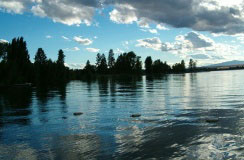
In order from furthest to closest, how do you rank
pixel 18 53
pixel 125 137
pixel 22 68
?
pixel 18 53 < pixel 22 68 < pixel 125 137

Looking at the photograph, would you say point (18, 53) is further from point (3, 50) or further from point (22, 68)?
point (3, 50)

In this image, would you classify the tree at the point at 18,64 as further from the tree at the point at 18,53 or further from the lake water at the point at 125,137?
the lake water at the point at 125,137

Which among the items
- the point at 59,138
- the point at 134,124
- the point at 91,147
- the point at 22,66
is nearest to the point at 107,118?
the point at 134,124

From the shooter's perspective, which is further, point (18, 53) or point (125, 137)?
point (18, 53)

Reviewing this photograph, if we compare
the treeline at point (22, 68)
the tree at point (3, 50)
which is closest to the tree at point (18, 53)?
the treeline at point (22, 68)

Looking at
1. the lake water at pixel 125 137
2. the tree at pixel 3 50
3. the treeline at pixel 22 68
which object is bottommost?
the lake water at pixel 125 137

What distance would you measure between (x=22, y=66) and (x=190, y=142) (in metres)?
125

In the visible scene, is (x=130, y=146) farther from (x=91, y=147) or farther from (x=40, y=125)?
(x=40, y=125)

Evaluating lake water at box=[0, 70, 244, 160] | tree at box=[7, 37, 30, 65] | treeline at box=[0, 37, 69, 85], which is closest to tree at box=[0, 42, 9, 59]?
treeline at box=[0, 37, 69, 85]

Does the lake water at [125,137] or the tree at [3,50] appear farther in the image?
the tree at [3,50]

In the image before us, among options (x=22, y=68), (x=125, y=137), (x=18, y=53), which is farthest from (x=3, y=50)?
(x=125, y=137)

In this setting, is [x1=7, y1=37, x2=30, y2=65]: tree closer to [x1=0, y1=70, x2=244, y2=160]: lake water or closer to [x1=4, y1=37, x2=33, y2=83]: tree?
[x1=4, y1=37, x2=33, y2=83]: tree

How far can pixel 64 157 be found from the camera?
550 inches

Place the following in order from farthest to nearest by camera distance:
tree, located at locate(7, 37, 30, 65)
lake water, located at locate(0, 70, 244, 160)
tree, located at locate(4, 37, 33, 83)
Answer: tree, located at locate(7, 37, 30, 65) < tree, located at locate(4, 37, 33, 83) < lake water, located at locate(0, 70, 244, 160)
